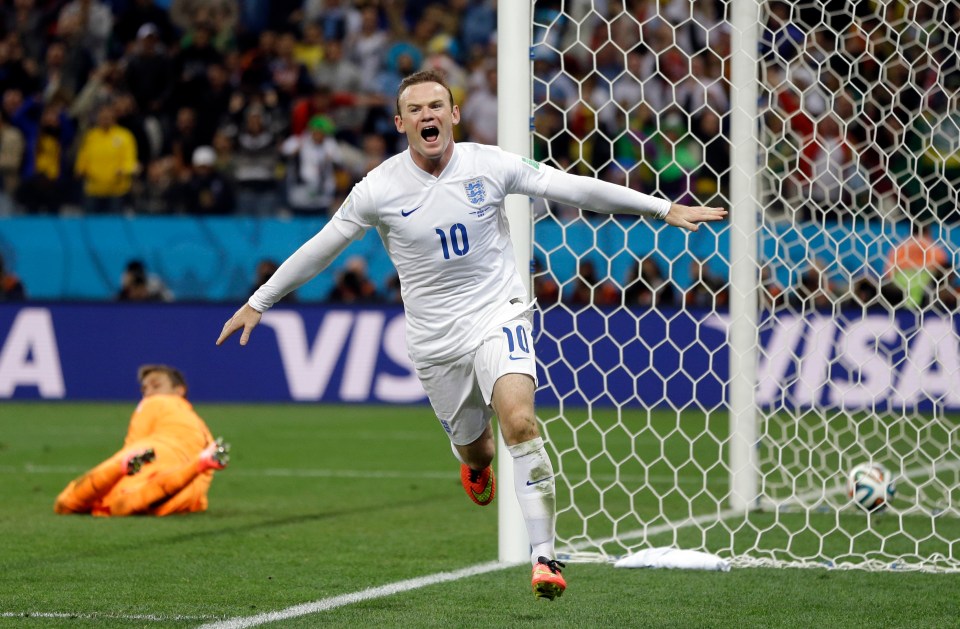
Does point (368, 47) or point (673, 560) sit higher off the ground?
point (368, 47)

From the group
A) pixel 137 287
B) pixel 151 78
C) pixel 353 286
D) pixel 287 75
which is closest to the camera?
pixel 353 286

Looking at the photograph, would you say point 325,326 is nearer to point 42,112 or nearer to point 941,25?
point 42,112

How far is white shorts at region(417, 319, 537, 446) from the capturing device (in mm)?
5812

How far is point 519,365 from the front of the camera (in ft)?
18.9

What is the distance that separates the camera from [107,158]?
731 inches

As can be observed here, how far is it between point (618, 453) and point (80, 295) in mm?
7847

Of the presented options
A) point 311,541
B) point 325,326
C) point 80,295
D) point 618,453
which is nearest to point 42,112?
point 80,295

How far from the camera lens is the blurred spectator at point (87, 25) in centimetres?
2045

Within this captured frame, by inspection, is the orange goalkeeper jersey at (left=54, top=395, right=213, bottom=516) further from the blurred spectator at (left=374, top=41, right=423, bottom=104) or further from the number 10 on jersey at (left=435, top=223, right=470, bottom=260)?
the blurred spectator at (left=374, top=41, right=423, bottom=104)

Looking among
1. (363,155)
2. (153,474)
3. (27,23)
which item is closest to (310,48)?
(363,155)

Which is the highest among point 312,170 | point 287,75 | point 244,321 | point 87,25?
point 87,25

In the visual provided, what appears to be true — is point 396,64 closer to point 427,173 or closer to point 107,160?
point 107,160

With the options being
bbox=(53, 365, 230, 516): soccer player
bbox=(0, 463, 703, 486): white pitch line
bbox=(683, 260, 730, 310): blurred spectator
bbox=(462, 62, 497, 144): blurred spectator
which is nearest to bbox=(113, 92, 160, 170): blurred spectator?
bbox=(462, 62, 497, 144): blurred spectator

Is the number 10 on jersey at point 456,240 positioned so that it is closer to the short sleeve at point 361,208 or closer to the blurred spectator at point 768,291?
the short sleeve at point 361,208
